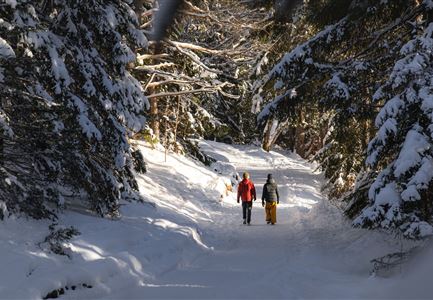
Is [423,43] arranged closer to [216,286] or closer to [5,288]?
[216,286]

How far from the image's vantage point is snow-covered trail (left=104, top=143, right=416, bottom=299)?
8148 millimetres

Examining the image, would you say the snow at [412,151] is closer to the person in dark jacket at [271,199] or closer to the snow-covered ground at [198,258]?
the snow-covered ground at [198,258]

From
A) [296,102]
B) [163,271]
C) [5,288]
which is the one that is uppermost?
[296,102]

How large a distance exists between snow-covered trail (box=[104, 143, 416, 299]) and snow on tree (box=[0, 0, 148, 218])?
2.31 meters

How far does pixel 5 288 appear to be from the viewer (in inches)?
255

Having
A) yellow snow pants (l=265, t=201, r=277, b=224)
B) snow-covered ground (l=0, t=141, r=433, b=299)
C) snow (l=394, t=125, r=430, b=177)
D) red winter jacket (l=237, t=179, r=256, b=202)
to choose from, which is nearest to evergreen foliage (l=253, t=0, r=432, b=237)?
snow (l=394, t=125, r=430, b=177)

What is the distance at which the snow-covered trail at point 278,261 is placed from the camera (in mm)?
8148

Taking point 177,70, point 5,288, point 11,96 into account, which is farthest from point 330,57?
point 177,70

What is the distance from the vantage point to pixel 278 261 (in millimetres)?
10398

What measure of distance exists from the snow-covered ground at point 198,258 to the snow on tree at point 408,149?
0.81m

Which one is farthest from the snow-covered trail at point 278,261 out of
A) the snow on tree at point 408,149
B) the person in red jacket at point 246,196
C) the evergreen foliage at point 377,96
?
the snow on tree at point 408,149

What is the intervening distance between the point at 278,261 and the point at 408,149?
12.5 feet

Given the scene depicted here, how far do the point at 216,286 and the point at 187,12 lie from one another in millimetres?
7866

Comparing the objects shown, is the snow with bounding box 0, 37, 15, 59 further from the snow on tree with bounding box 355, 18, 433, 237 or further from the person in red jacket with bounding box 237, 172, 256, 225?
the person in red jacket with bounding box 237, 172, 256, 225
